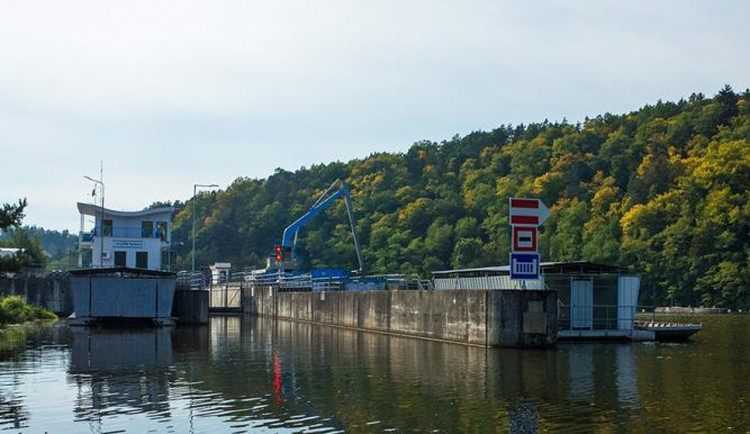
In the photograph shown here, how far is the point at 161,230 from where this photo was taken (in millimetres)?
75500

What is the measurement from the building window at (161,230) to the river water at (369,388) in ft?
110

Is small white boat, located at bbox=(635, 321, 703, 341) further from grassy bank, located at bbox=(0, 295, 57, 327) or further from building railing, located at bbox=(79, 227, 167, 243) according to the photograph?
building railing, located at bbox=(79, 227, 167, 243)

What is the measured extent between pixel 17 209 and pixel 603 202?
110 m

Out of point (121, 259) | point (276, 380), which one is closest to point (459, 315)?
point (276, 380)

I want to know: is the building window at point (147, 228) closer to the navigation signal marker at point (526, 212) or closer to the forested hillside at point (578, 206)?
the navigation signal marker at point (526, 212)

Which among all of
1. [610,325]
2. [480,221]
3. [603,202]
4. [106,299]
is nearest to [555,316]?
[610,325]

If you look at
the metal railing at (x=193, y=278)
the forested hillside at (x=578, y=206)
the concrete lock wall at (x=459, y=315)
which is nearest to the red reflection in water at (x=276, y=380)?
the concrete lock wall at (x=459, y=315)

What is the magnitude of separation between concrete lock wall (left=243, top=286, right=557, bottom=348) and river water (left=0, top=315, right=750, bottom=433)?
1.18 metres

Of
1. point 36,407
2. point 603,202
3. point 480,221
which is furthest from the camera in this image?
point 480,221

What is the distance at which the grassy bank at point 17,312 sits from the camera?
2210 inches

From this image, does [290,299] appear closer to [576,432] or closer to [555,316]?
[555,316]

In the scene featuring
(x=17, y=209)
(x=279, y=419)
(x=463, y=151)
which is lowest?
(x=279, y=419)

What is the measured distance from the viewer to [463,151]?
631ft

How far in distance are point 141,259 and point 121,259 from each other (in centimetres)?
160
